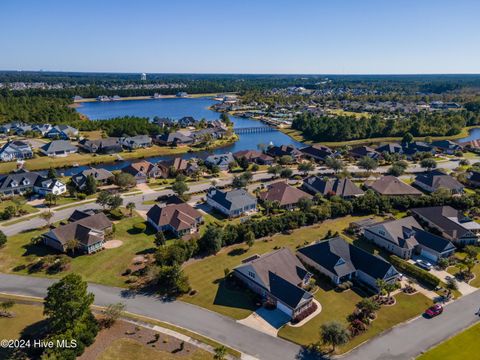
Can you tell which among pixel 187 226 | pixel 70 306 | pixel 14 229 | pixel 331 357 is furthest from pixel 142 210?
pixel 331 357

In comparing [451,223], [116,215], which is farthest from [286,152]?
[116,215]

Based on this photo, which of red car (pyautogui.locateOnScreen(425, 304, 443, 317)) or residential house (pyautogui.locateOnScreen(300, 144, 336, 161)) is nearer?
red car (pyautogui.locateOnScreen(425, 304, 443, 317))

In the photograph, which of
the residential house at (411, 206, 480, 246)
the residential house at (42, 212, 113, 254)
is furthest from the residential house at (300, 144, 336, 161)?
the residential house at (42, 212, 113, 254)

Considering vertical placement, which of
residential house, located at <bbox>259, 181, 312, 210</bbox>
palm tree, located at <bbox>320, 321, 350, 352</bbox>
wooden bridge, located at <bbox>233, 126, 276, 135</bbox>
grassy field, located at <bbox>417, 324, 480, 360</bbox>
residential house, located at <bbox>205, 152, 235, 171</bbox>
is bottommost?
grassy field, located at <bbox>417, 324, 480, 360</bbox>

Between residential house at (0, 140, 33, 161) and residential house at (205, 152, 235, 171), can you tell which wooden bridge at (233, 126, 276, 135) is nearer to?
residential house at (205, 152, 235, 171)

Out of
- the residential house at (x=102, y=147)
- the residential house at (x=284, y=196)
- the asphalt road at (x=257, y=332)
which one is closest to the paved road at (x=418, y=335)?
the asphalt road at (x=257, y=332)

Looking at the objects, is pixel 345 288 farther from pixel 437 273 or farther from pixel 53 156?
pixel 53 156
